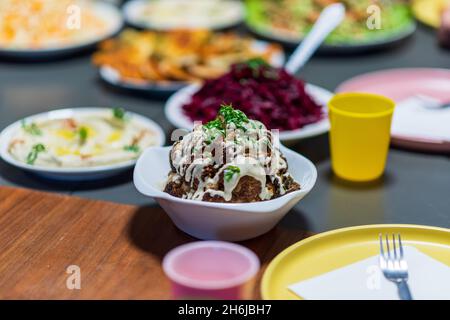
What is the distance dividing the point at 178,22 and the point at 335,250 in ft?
6.50

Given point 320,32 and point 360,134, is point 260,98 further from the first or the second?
point 320,32

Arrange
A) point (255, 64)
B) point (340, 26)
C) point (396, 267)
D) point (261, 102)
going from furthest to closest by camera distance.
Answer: point (340, 26), point (255, 64), point (261, 102), point (396, 267)

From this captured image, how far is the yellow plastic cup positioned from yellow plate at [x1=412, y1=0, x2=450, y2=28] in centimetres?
147

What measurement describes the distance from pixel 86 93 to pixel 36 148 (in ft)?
2.37

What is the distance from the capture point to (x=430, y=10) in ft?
11.5

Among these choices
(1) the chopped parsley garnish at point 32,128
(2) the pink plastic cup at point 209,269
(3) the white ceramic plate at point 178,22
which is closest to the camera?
(2) the pink plastic cup at point 209,269

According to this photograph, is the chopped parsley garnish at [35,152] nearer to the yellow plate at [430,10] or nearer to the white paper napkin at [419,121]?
the white paper napkin at [419,121]

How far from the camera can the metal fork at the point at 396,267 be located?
1442 millimetres

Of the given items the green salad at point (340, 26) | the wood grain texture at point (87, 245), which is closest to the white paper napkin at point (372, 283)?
the wood grain texture at point (87, 245)

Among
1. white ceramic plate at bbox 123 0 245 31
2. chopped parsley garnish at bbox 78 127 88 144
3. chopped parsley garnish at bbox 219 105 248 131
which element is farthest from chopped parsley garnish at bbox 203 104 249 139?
white ceramic plate at bbox 123 0 245 31

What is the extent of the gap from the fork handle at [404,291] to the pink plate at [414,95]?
0.79 m

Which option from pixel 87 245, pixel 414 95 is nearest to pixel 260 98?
pixel 414 95

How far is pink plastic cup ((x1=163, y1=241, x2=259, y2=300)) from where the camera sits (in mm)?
1301
